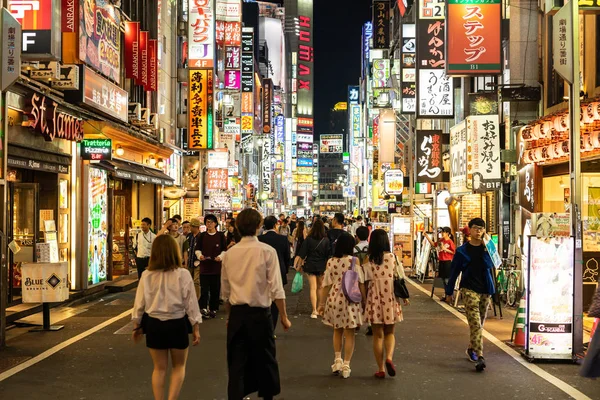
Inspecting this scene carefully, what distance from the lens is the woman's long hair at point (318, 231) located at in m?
14.6

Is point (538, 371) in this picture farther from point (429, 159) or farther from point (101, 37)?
point (429, 159)

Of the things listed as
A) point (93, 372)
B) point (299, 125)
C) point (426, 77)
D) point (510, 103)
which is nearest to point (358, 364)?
point (93, 372)

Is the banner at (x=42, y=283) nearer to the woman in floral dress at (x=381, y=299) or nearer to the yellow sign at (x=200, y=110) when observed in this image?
the woman in floral dress at (x=381, y=299)

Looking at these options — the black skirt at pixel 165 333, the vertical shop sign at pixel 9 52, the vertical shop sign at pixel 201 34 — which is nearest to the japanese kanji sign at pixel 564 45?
A: the black skirt at pixel 165 333

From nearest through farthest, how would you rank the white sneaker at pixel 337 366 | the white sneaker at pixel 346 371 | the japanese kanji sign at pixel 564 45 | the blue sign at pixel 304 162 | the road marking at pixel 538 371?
the road marking at pixel 538 371
the white sneaker at pixel 346 371
the white sneaker at pixel 337 366
the japanese kanji sign at pixel 564 45
the blue sign at pixel 304 162

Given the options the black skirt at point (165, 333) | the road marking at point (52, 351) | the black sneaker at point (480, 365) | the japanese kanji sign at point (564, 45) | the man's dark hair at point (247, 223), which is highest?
the japanese kanji sign at point (564, 45)

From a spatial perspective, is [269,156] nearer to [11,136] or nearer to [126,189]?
[126,189]

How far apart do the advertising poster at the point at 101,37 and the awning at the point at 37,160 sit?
2.47 m

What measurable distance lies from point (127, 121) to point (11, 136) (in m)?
8.62

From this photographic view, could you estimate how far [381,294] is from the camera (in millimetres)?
9102

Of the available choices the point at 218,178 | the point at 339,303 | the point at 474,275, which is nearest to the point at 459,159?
the point at 474,275

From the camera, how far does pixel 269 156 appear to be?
291 feet

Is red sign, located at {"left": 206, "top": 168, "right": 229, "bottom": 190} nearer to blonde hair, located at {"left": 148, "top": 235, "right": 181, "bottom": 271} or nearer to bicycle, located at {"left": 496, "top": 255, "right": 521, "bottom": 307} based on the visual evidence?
bicycle, located at {"left": 496, "top": 255, "right": 521, "bottom": 307}

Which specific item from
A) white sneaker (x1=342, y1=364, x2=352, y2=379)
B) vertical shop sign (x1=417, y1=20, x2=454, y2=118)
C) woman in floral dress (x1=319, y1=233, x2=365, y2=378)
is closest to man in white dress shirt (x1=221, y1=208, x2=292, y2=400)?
white sneaker (x1=342, y1=364, x2=352, y2=379)
